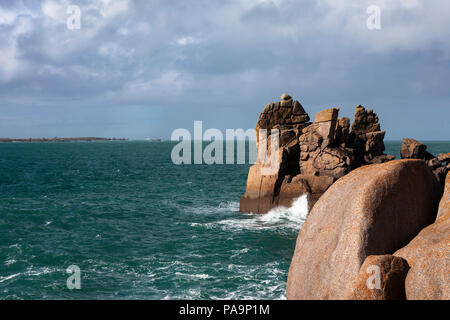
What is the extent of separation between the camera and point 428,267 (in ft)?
24.3

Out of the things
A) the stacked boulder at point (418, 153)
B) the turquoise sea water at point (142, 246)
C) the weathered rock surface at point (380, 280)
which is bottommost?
the turquoise sea water at point (142, 246)

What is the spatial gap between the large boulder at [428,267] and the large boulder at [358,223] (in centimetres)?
64

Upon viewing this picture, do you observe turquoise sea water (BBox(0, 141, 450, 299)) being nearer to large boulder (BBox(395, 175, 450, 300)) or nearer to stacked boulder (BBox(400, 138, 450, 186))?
large boulder (BBox(395, 175, 450, 300))

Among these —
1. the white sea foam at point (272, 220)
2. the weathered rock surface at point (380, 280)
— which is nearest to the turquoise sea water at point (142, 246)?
the white sea foam at point (272, 220)

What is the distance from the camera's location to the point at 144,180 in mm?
54625

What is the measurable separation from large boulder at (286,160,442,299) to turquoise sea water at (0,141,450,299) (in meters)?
5.74

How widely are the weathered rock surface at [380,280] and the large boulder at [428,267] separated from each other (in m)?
0.16

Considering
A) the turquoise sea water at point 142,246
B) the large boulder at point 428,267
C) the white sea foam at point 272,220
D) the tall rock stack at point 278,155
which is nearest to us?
the large boulder at point 428,267

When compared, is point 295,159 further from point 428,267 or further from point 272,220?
point 428,267

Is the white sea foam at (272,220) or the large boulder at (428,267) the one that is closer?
the large boulder at (428,267)

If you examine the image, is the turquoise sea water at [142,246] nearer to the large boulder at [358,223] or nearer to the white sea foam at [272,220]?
the white sea foam at [272,220]

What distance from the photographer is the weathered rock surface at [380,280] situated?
7.38 metres

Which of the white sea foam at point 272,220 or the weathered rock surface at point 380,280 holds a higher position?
the weathered rock surface at point 380,280

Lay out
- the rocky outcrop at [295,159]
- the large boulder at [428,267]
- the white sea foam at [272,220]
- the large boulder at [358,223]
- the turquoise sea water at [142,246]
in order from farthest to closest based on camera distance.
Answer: the rocky outcrop at [295,159]
the white sea foam at [272,220]
the turquoise sea water at [142,246]
the large boulder at [358,223]
the large boulder at [428,267]
